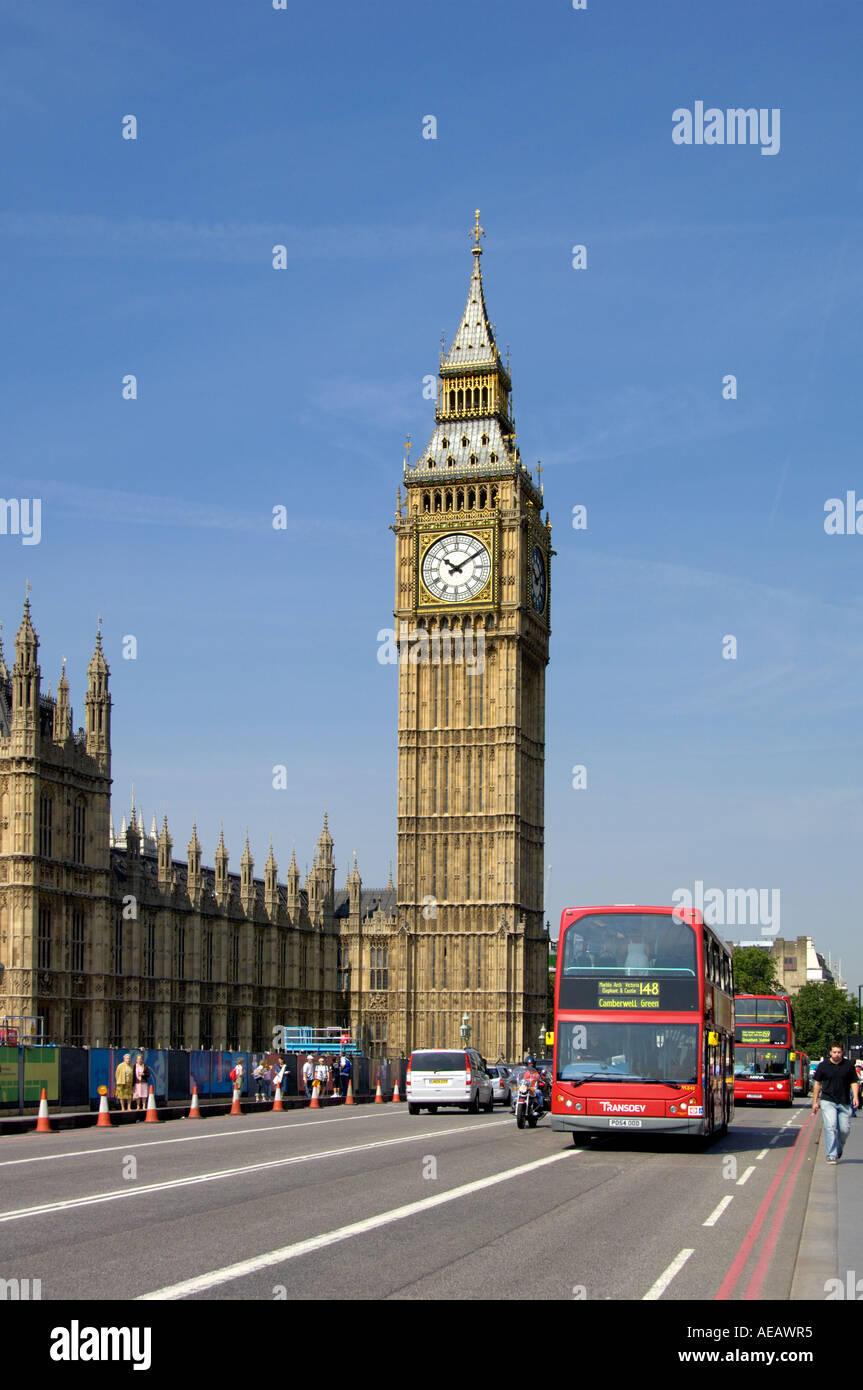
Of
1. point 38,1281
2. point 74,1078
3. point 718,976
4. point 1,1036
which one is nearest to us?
point 38,1281

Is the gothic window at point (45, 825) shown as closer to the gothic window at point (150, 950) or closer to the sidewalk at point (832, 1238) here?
the gothic window at point (150, 950)

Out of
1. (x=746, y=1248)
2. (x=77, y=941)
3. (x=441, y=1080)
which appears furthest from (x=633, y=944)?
(x=77, y=941)

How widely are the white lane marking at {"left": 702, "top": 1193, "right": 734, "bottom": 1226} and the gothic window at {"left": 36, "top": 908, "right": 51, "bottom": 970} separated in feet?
150

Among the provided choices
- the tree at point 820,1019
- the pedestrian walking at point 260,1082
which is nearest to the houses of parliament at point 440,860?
the pedestrian walking at point 260,1082

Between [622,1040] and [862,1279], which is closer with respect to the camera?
[862,1279]

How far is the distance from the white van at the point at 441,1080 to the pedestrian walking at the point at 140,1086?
262 inches

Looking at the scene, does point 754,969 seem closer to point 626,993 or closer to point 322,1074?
point 322,1074

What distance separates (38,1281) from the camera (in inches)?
459

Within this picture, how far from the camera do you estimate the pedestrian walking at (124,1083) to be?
3878 cm

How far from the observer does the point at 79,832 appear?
213ft

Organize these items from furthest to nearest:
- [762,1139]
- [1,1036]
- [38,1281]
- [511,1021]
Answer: [511,1021]
[1,1036]
[762,1139]
[38,1281]
